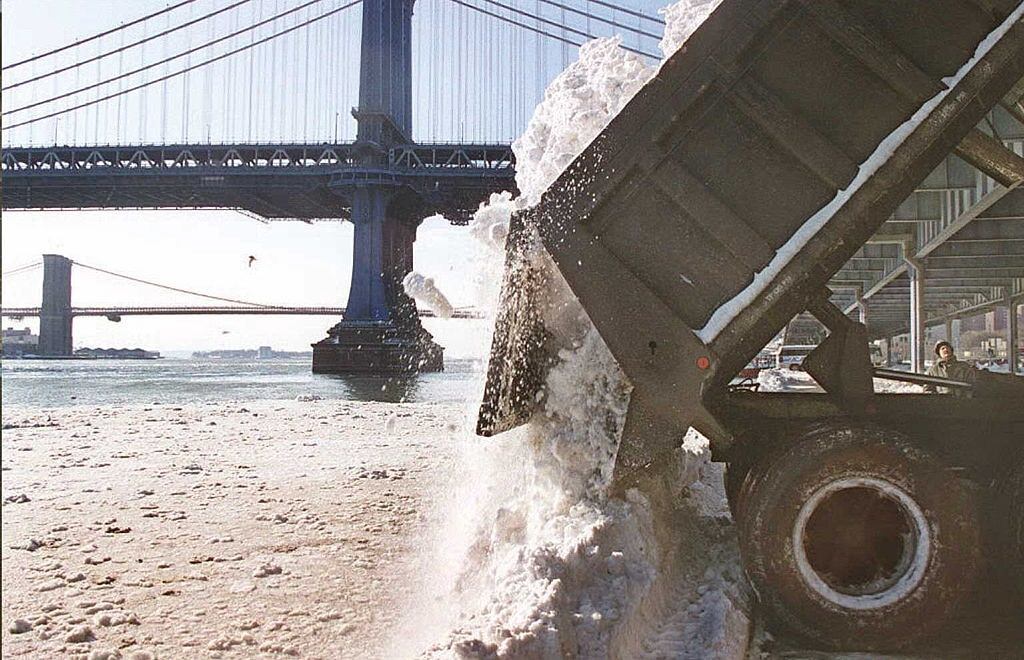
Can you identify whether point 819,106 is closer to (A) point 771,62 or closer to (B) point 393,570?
(A) point 771,62

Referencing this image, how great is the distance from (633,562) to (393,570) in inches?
65.9

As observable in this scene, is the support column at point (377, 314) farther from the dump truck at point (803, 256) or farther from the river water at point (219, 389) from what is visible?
the dump truck at point (803, 256)

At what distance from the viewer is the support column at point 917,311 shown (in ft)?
66.8

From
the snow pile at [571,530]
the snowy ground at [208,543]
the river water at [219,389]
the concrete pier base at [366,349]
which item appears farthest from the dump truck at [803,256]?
the concrete pier base at [366,349]

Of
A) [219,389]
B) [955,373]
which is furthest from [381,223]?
[955,373]

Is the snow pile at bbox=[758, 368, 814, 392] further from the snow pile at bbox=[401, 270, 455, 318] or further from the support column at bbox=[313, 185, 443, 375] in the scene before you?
the support column at bbox=[313, 185, 443, 375]

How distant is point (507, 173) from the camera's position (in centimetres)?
5128

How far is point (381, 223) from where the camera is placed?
54094 mm

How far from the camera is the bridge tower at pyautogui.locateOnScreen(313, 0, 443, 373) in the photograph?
48688mm

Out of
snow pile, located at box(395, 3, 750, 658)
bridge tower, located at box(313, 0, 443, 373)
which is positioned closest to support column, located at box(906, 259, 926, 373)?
snow pile, located at box(395, 3, 750, 658)

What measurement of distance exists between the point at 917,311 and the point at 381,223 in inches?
1549

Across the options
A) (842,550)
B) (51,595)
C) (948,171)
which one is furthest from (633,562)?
(948,171)

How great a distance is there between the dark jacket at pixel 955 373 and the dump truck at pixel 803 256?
0.76m

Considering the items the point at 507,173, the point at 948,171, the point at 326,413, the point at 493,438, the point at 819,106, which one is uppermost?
the point at 507,173
